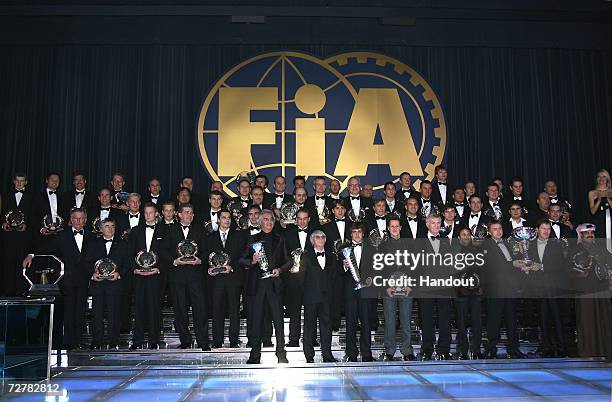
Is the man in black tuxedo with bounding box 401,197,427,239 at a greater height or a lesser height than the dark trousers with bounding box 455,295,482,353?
greater

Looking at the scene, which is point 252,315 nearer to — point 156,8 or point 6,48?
point 156,8

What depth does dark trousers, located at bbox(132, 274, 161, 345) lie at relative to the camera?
7.32m

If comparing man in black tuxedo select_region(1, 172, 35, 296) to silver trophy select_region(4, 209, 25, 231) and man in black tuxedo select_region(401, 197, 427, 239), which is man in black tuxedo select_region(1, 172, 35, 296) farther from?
man in black tuxedo select_region(401, 197, 427, 239)

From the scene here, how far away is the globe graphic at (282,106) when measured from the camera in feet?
36.2

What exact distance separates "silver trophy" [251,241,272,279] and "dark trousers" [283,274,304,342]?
1.17 feet

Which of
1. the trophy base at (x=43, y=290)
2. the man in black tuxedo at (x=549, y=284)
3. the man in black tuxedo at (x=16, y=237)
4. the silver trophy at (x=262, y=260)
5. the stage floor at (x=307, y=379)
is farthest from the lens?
the man in black tuxedo at (x=16, y=237)

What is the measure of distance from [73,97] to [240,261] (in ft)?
18.8

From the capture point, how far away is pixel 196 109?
11188 mm

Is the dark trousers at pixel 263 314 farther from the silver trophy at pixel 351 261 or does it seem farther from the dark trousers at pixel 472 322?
the dark trousers at pixel 472 322

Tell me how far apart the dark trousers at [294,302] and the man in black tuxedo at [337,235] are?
41 centimetres

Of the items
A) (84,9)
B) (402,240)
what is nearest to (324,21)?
(84,9)

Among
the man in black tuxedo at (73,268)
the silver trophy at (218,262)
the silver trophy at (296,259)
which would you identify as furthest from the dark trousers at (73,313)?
the silver trophy at (296,259)

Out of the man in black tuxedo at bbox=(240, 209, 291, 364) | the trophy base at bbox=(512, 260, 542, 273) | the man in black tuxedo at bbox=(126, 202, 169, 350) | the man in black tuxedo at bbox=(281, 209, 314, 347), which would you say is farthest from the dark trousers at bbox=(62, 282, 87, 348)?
the trophy base at bbox=(512, 260, 542, 273)

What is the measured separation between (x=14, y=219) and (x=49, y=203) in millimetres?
531
